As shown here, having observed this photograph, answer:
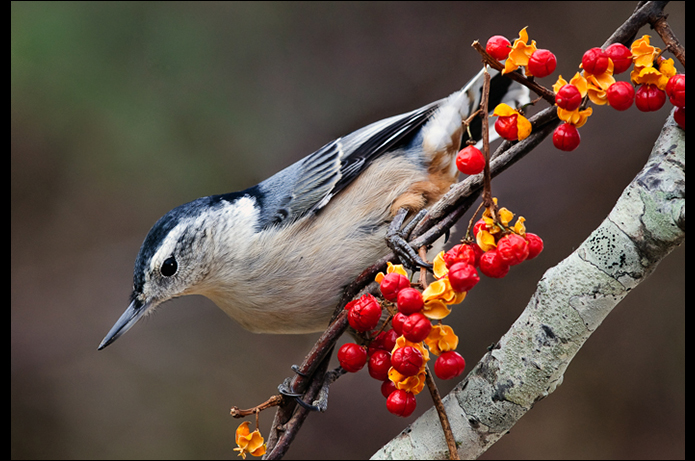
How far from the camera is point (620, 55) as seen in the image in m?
0.79

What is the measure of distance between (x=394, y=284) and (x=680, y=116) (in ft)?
1.44

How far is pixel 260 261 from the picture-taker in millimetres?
1411

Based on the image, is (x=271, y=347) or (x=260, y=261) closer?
(x=260, y=261)

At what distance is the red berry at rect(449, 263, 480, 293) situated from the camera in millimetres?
795

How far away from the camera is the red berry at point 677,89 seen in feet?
2.39

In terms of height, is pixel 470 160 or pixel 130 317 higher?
pixel 470 160

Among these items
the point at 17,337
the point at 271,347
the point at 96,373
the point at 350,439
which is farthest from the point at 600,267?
the point at 17,337

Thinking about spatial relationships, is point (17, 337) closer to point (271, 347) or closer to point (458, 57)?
point (271, 347)

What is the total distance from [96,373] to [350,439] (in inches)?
44.5

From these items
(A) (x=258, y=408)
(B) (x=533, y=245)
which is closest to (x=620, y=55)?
(B) (x=533, y=245)

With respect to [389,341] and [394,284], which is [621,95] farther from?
[389,341]

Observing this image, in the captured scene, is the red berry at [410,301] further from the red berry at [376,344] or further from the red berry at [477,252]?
the red berry at [376,344]

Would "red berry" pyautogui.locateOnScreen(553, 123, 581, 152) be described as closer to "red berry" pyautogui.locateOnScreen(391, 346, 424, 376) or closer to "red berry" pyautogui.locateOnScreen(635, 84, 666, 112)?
"red berry" pyautogui.locateOnScreen(635, 84, 666, 112)

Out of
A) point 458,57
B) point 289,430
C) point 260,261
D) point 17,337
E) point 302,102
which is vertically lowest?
point 17,337
